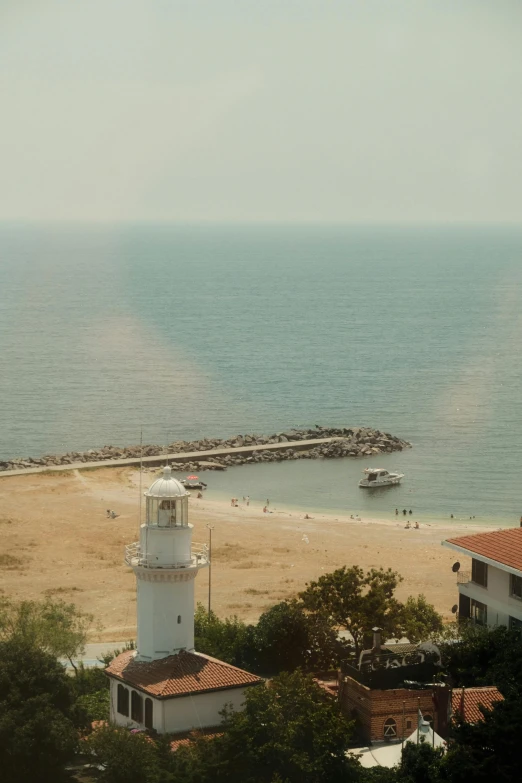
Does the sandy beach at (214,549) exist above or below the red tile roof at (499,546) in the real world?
below

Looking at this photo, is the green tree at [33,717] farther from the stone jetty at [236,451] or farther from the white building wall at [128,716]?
the stone jetty at [236,451]

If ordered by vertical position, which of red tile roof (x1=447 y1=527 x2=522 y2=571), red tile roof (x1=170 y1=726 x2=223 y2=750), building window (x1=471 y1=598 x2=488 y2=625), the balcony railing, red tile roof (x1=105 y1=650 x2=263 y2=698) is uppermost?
the balcony railing

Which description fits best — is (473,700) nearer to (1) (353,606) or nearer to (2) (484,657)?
(2) (484,657)

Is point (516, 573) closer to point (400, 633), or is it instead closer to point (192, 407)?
point (400, 633)

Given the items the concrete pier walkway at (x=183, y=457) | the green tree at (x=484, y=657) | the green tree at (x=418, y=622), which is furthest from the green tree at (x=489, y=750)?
the concrete pier walkway at (x=183, y=457)

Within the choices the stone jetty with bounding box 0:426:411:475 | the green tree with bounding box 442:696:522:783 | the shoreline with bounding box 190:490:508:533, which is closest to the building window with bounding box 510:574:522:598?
the green tree with bounding box 442:696:522:783

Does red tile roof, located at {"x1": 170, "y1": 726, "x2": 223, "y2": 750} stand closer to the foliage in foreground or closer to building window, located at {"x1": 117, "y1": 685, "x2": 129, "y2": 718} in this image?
building window, located at {"x1": 117, "y1": 685, "x2": 129, "y2": 718}
